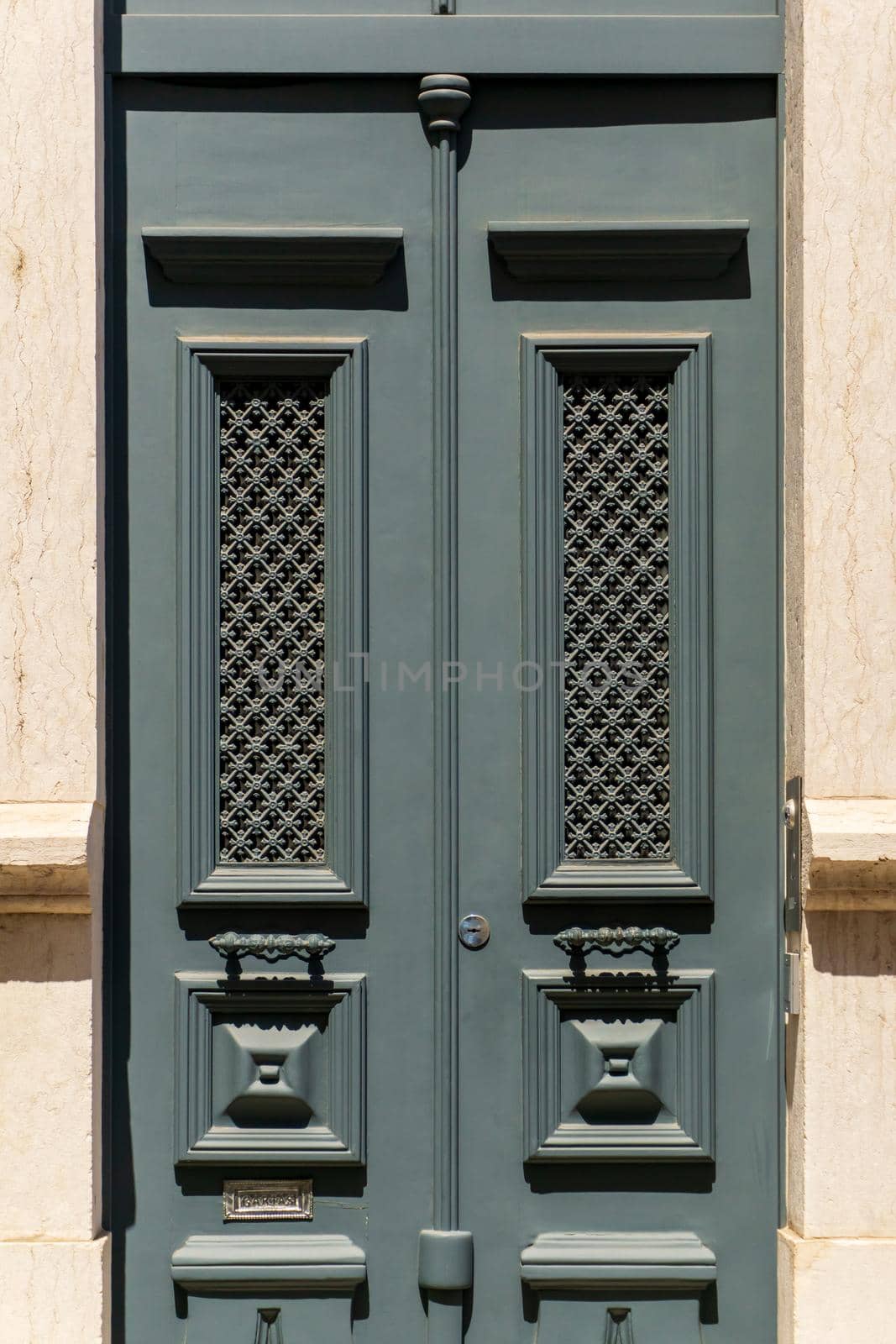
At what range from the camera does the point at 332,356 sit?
4.47 meters

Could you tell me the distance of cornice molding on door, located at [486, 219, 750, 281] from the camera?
4.44 metres

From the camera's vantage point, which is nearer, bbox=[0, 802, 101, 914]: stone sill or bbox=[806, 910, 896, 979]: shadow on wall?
bbox=[0, 802, 101, 914]: stone sill

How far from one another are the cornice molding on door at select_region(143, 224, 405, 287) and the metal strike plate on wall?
2.01m

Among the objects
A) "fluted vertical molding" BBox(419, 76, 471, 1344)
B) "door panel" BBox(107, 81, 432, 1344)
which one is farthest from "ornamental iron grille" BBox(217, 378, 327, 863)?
"fluted vertical molding" BBox(419, 76, 471, 1344)

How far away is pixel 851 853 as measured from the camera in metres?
4.12

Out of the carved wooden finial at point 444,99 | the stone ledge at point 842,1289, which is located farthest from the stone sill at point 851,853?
the carved wooden finial at point 444,99

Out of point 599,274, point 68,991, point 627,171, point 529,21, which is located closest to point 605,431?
point 599,274

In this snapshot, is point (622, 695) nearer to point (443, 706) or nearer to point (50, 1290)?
point (443, 706)

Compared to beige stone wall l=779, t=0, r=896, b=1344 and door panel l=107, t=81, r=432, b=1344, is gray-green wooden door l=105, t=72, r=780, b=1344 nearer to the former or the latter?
door panel l=107, t=81, r=432, b=1344

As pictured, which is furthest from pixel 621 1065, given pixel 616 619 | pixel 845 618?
pixel 845 618

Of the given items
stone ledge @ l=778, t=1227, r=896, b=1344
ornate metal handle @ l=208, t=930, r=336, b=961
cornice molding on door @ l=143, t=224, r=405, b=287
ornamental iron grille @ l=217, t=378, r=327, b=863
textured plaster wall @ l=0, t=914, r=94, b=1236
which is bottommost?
stone ledge @ l=778, t=1227, r=896, b=1344

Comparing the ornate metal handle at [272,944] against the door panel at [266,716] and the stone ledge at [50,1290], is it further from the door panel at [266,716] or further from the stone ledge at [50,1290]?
the stone ledge at [50,1290]

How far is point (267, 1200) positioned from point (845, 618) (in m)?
2.45

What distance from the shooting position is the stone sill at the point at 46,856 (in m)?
4.09
